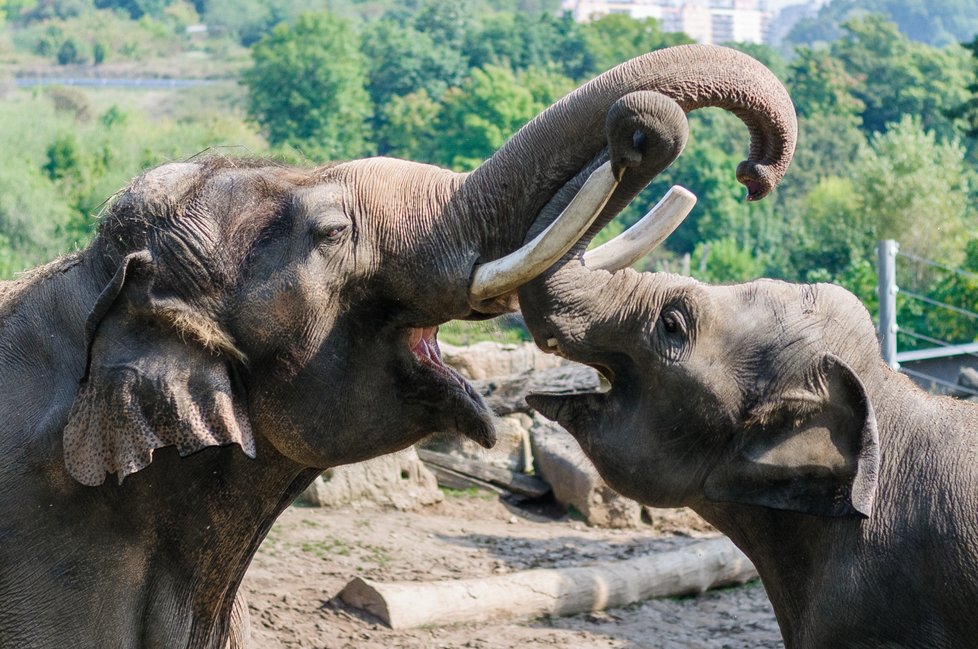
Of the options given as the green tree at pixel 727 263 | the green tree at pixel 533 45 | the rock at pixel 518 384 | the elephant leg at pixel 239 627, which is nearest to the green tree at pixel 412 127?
the green tree at pixel 533 45

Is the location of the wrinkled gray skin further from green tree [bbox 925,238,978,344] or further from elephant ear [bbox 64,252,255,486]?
green tree [bbox 925,238,978,344]

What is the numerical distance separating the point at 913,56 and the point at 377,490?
120 m

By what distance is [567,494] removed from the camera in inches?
482

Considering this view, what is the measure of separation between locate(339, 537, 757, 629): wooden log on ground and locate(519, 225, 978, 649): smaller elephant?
12.0 feet

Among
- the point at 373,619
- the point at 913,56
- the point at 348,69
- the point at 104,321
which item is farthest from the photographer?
the point at 913,56

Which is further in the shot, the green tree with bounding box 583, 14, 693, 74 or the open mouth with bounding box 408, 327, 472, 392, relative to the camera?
the green tree with bounding box 583, 14, 693, 74

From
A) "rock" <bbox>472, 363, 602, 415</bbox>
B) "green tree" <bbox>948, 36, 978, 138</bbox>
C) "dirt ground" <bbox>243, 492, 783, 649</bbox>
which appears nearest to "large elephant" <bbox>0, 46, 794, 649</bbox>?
"dirt ground" <bbox>243, 492, 783, 649</bbox>

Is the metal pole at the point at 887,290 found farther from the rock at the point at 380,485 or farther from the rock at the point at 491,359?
the rock at the point at 380,485

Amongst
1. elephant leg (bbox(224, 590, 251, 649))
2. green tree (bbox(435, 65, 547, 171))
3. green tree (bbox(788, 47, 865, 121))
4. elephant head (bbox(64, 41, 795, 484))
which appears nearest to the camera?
elephant head (bbox(64, 41, 795, 484))

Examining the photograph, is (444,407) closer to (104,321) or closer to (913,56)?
(104,321)

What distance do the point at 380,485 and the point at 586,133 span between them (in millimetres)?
7807

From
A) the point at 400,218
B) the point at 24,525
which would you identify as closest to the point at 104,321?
the point at 24,525

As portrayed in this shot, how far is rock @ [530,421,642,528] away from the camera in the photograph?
39.0ft

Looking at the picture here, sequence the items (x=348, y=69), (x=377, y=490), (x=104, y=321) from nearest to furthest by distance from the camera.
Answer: (x=104, y=321)
(x=377, y=490)
(x=348, y=69)
